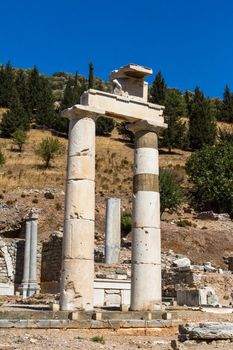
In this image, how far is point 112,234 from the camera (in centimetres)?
3188

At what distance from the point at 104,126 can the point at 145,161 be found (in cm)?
6463

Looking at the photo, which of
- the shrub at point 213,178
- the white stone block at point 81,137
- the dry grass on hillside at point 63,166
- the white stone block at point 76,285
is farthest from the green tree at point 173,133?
the white stone block at point 76,285

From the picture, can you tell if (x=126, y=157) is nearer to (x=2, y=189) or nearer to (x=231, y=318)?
(x=2, y=189)

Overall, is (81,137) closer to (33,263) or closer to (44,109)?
(33,263)

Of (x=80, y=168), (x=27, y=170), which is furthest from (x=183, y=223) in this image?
(x=80, y=168)

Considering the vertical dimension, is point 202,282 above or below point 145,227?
below

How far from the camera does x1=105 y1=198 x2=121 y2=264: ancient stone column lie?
31578 millimetres

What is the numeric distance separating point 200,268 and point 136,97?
14.9 m

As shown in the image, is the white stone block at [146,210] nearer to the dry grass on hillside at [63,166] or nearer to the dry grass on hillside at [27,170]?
the dry grass on hillside at [63,166]

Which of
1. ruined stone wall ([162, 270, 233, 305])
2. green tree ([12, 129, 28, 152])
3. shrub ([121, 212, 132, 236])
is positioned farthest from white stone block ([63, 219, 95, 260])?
green tree ([12, 129, 28, 152])

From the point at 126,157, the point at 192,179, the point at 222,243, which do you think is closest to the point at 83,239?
the point at 222,243

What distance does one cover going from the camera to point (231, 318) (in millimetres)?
17219

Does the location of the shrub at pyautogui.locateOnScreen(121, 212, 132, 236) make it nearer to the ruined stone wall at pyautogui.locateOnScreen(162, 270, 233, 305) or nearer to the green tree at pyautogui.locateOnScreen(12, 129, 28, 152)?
the ruined stone wall at pyautogui.locateOnScreen(162, 270, 233, 305)

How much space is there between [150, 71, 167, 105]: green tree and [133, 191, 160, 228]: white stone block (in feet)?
261
